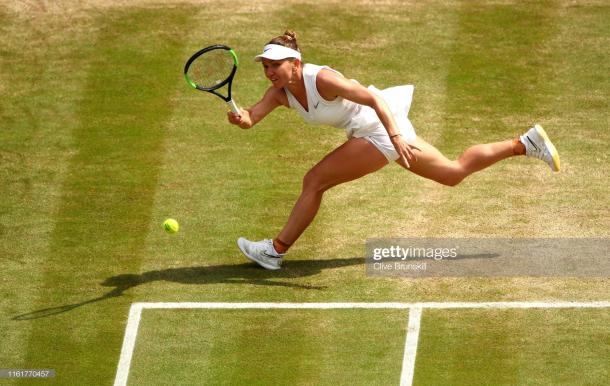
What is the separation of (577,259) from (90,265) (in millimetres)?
4790

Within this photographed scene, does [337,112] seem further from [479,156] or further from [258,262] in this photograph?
[258,262]

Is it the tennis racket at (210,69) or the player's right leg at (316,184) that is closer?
the player's right leg at (316,184)

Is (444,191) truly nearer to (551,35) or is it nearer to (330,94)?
(330,94)

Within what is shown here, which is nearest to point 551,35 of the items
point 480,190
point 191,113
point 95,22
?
point 480,190

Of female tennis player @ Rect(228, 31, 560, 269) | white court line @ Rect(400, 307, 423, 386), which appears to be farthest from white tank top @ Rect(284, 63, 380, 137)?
white court line @ Rect(400, 307, 423, 386)

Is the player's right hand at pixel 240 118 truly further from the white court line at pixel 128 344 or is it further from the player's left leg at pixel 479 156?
the white court line at pixel 128 344

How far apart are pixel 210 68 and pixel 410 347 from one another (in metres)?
3.40

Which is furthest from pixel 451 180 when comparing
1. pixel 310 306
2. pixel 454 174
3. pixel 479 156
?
pixel 310 306

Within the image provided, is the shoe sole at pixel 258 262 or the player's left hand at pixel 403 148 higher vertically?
the player's left hand at pixel 403 148

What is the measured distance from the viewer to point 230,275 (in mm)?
12656

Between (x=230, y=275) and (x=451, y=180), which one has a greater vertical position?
(x=451, y=180)

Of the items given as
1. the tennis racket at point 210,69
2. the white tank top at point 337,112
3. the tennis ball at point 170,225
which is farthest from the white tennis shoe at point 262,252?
the tennis racket at point 210,69

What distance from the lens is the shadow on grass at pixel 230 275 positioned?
41.0 feet

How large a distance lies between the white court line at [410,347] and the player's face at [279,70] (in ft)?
8.05
